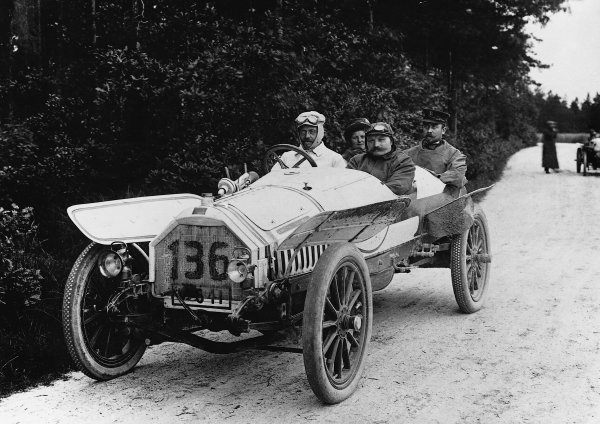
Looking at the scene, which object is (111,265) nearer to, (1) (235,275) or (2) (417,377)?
(1) (235,275)

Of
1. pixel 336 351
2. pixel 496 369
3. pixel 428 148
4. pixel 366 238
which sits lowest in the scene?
pixel 496 369

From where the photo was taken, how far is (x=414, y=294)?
723 cm

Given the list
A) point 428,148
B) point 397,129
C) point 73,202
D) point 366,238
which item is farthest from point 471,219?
point 397,129

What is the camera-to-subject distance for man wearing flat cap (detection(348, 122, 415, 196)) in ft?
18.8

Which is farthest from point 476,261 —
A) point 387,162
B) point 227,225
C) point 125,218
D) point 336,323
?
point 125,218

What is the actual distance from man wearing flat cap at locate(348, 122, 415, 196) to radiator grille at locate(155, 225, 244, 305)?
1.97 metres

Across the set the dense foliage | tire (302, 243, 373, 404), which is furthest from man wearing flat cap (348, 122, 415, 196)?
the dense foliage

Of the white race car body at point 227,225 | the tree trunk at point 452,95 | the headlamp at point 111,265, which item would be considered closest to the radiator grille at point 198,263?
the white race car body at point 227,225

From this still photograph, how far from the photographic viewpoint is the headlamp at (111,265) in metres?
4.39

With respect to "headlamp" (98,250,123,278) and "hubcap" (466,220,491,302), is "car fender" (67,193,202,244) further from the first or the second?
"hubcap" (466,220,491,302)

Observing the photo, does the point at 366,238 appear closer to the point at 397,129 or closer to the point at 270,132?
the point at 270,132

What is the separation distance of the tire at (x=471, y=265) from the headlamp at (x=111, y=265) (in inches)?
127

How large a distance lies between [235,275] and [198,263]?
364mm

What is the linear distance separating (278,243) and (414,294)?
3.29m
